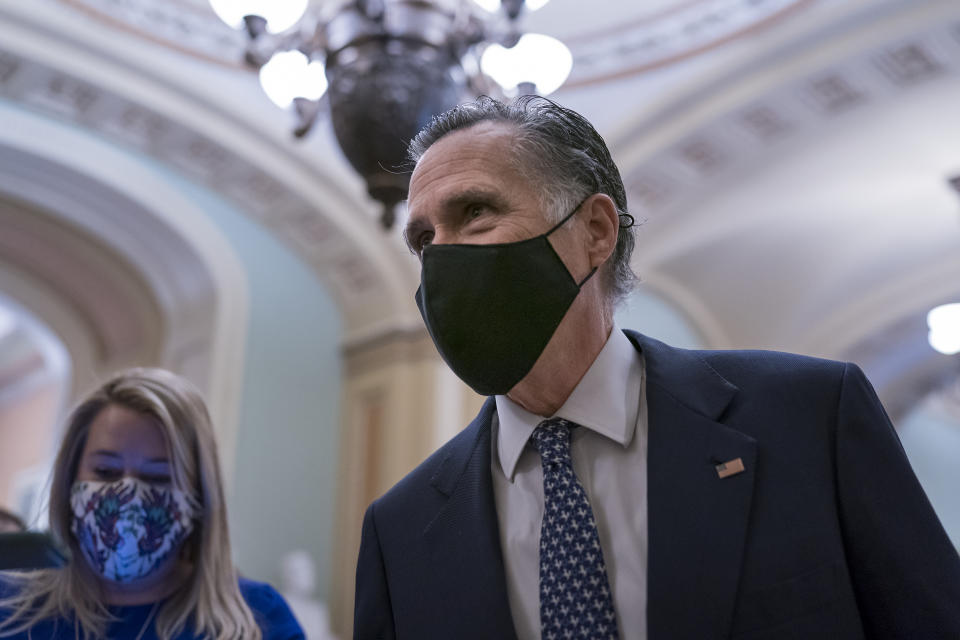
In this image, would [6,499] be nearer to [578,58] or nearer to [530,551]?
[578,58]

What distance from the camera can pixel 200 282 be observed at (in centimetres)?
851

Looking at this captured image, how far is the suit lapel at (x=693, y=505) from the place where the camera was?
4.36 ft

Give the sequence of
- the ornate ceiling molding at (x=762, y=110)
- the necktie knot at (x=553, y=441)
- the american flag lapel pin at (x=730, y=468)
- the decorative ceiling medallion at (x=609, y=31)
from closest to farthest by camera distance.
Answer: the american flag lapel pin at (x=730, y=468) < the necktie knot at (x=553, y=441) < the ornate ceiling molding at (x=762, y=110) < the decorative ceiling medallion at (x=609, y=31)

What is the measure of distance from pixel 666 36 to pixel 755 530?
7050 millimetres

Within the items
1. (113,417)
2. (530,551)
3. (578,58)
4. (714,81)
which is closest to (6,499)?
(578,58)

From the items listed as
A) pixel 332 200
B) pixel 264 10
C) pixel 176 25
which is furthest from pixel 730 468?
pixel 332 200

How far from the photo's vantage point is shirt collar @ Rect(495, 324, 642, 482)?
1.58 m

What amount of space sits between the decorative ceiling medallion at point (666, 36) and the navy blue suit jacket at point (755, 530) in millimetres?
6242

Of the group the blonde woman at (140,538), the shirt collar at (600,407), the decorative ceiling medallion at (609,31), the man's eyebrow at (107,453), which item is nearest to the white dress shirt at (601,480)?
the shirt collar at (600,407)

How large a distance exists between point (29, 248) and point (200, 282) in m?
1.73

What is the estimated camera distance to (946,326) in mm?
9969

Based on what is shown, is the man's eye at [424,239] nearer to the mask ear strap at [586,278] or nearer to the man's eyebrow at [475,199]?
the man's eyebrow at [475,199]

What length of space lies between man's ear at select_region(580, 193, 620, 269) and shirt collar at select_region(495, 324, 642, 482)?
0.44 feet

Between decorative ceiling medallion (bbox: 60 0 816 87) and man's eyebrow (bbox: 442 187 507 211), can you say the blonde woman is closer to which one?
man's eyebrow (bbox: 442 187 507 211)
